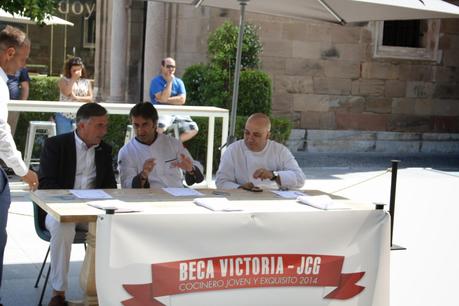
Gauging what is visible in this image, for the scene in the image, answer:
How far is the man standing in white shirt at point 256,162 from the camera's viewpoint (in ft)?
21.6

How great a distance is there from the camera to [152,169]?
6.23 metres

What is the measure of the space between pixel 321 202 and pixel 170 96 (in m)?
→ 6.42

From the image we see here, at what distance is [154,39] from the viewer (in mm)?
15047

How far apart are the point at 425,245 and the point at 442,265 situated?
2.65 ft

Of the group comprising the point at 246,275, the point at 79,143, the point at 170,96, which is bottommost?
the point at 246,275

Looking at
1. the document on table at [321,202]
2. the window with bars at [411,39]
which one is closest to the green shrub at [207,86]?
the window with bars at [411,39]

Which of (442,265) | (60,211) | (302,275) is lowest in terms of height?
(442,265)

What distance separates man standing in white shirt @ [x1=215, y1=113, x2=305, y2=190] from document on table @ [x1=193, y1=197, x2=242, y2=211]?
1356 millimetres

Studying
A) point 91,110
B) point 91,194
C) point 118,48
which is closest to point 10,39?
point 91,110

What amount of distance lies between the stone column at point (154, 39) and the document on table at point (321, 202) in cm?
983

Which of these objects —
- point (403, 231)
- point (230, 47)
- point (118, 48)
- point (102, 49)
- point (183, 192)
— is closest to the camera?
point (183, 192)

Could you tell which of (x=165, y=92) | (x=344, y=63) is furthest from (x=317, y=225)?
(x=344, y=63)

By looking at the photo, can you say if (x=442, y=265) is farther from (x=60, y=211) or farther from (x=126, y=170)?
(x=60, y=211)

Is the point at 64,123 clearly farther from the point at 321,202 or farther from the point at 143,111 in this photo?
the point at 321,202
